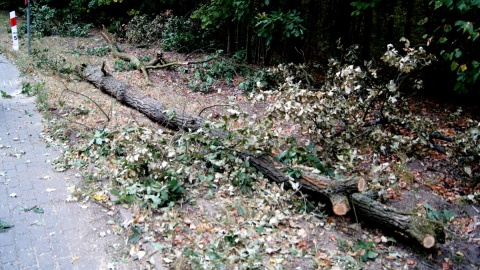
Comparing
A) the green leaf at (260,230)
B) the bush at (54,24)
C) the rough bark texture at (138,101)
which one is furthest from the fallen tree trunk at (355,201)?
the bush at (54,24)

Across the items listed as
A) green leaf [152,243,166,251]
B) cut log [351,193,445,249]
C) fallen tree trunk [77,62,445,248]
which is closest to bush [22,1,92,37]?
fallen tree trunk [77,62,445,248]

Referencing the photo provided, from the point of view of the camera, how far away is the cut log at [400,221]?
13.4 feet

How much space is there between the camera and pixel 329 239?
430cm

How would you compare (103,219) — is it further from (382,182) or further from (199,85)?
(199,85)

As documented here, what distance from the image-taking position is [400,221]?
4.25m

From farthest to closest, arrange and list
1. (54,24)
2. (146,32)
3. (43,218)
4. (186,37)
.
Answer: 1. (54,24)
2. (146,32)
3. (186,37)
4. (43,218)

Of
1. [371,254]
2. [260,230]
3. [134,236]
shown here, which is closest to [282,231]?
[260,230]

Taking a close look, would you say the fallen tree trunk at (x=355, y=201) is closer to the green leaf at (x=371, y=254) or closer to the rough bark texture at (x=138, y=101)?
the rough bark texture at (x=138, y=101)

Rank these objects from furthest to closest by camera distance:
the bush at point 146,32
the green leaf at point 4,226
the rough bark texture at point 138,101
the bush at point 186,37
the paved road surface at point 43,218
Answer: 1. the bush at point 146,32
2. the bush at point 186,37
3. the rough bark texture at point 138,101
4. the green leaf at point 4,226
5. the paved road surface at point 43,218

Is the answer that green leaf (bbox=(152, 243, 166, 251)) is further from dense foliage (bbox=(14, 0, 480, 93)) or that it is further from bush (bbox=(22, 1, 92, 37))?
bush (bbox=(22, 1, 92, 37))

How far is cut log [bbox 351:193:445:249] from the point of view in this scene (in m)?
4.08

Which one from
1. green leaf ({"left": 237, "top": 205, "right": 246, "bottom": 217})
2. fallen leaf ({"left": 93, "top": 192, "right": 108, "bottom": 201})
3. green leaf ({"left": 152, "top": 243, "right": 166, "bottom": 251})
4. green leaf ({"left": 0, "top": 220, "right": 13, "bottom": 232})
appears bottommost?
green leaf ({"left": 152, "top": 243, "right": 166, "bottom": 251})

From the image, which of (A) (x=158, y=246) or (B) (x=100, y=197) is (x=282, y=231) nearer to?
(A) (x=158, y=246)

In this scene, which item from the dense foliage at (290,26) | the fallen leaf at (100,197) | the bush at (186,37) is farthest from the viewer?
the bush at (186,37)
